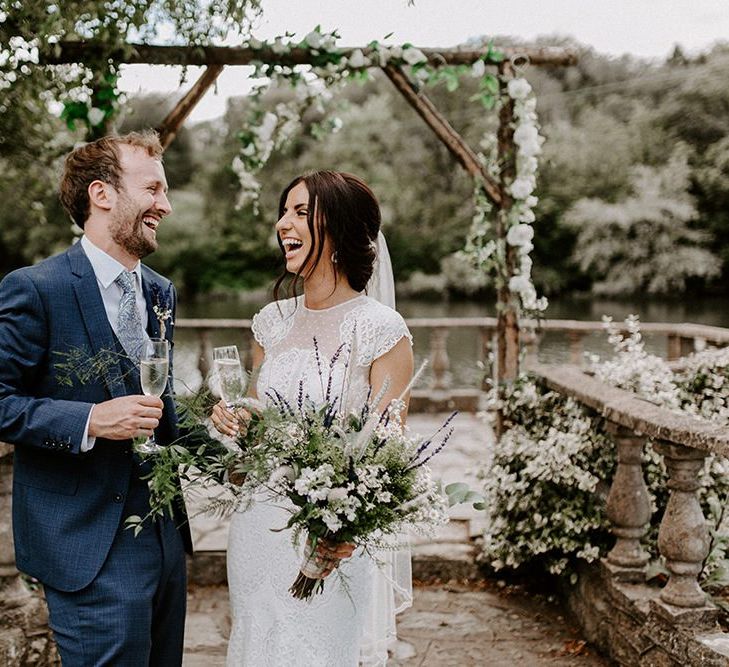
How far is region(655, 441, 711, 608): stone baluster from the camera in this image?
9.54 feet

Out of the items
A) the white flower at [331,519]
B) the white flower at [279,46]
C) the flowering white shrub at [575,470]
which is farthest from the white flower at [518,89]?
the white flower at [331,519]

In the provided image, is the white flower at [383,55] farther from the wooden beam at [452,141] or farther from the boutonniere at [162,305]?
the boutonniere at [162,305]

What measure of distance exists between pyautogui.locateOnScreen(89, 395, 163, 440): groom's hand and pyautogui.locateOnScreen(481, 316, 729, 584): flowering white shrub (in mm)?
2203

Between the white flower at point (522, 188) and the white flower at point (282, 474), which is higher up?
the white flower at point (522, 188)

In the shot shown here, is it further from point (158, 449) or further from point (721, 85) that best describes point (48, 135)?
point (721, 85)

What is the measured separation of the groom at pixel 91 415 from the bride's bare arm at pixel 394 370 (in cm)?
60

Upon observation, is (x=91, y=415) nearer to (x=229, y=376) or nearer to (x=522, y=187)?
(x=229, y=376)

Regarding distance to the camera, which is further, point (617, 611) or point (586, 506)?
point (586, 506)

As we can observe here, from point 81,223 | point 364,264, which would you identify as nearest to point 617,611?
point 364,264

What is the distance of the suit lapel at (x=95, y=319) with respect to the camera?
2.12 meters

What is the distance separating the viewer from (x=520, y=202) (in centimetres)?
451

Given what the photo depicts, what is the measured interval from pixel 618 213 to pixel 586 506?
21341mm

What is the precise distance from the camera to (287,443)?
1.90 meters

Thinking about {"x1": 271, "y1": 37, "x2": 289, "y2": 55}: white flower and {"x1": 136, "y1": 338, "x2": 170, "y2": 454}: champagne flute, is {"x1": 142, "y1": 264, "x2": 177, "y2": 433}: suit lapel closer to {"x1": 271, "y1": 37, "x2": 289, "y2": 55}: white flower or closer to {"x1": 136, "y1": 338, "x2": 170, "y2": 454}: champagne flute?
{"x1": 136, "y1": 338, "x2": 170, "y2": 454}: champagne flute
